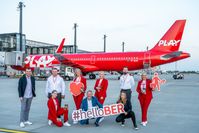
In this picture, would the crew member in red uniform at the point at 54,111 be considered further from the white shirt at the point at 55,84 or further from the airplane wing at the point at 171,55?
the airplane wing at the point at 171,55

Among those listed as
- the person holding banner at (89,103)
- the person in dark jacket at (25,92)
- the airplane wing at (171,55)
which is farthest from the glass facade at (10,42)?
the person holding banner at (89,103)

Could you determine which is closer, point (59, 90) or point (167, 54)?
point (59, 90)

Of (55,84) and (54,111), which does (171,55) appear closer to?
(55,84)

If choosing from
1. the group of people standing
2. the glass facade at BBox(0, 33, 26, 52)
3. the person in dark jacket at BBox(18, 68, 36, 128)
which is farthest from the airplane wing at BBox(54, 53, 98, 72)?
the glass facade at BBox(0, 33, 26, 52)

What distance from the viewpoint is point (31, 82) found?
25.6ft

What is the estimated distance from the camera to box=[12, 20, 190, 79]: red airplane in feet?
97.7

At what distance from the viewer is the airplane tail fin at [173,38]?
2975 centimetres

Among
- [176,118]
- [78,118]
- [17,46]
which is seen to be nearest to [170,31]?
[176,118]

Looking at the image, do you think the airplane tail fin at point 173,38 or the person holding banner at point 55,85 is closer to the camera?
the person holding banner at point 55,85

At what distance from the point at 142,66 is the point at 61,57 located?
11.8 metres

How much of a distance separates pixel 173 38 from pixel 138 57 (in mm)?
5041

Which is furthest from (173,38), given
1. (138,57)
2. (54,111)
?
(54,111)

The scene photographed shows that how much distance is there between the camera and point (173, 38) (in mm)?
30094

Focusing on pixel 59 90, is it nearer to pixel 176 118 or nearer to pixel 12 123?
pixel 12 123
